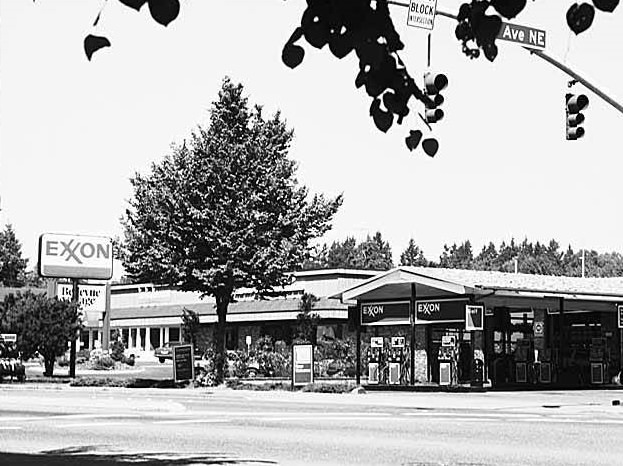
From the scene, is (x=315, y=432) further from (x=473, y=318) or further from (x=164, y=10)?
(x=473, y=318)

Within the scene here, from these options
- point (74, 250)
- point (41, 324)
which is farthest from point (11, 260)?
point (41, 324)

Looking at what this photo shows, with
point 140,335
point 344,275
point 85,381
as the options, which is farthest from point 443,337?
point 140,335

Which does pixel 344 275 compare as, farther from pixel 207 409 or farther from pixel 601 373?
pixel 207 409

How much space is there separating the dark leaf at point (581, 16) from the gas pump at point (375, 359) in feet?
108

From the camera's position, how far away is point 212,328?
8012cm

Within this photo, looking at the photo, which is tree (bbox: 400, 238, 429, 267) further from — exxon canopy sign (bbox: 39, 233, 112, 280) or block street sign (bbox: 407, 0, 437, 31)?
block street sign (bbox: 407, 0, 437, 31)

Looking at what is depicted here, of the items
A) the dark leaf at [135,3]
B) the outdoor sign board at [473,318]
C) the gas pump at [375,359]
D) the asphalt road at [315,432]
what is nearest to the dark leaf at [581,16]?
the dark leaf at [135,3]

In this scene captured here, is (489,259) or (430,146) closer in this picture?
(430,146)

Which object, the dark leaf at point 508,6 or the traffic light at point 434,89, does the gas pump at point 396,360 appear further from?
the dark leaf at point 508,6

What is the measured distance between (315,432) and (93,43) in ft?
42.9

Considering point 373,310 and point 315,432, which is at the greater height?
point 373,310

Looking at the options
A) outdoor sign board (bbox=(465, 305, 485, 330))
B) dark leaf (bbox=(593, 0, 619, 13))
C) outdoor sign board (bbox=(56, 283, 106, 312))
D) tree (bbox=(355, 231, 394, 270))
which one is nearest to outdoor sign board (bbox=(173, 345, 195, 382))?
outdoor sign board (bbox=(465, 305, 485, 330))

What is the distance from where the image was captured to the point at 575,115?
66.5 feet

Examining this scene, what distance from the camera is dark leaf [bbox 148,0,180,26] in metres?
4.95
